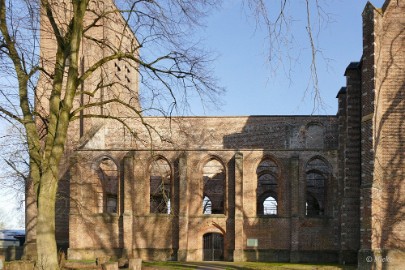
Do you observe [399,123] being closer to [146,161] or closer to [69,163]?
[146,161]

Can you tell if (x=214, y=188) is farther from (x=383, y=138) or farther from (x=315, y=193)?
(x=383, y=138)

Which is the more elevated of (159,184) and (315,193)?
(159,184)

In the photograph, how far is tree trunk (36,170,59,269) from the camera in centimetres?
1050

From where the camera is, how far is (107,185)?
1257 inches

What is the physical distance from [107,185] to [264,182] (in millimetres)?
10250

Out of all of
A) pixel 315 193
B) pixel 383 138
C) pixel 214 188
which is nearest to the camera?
pixel 383 138

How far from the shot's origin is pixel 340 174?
1072 inches

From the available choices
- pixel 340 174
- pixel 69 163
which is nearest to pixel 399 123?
pixel 340 174

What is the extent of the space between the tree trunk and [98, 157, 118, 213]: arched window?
63.8ft

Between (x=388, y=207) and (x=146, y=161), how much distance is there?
13692 millimetres

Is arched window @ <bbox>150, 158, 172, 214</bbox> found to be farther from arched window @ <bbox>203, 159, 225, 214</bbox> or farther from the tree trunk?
the tree trunk

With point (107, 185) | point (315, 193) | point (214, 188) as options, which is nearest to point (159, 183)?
point (107, 185)

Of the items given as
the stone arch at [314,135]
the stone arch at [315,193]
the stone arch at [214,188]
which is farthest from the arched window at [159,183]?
the stone arch at [314,135]

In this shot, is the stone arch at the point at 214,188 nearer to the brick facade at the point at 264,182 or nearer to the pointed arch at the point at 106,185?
the brick facade at the point at 264,182
